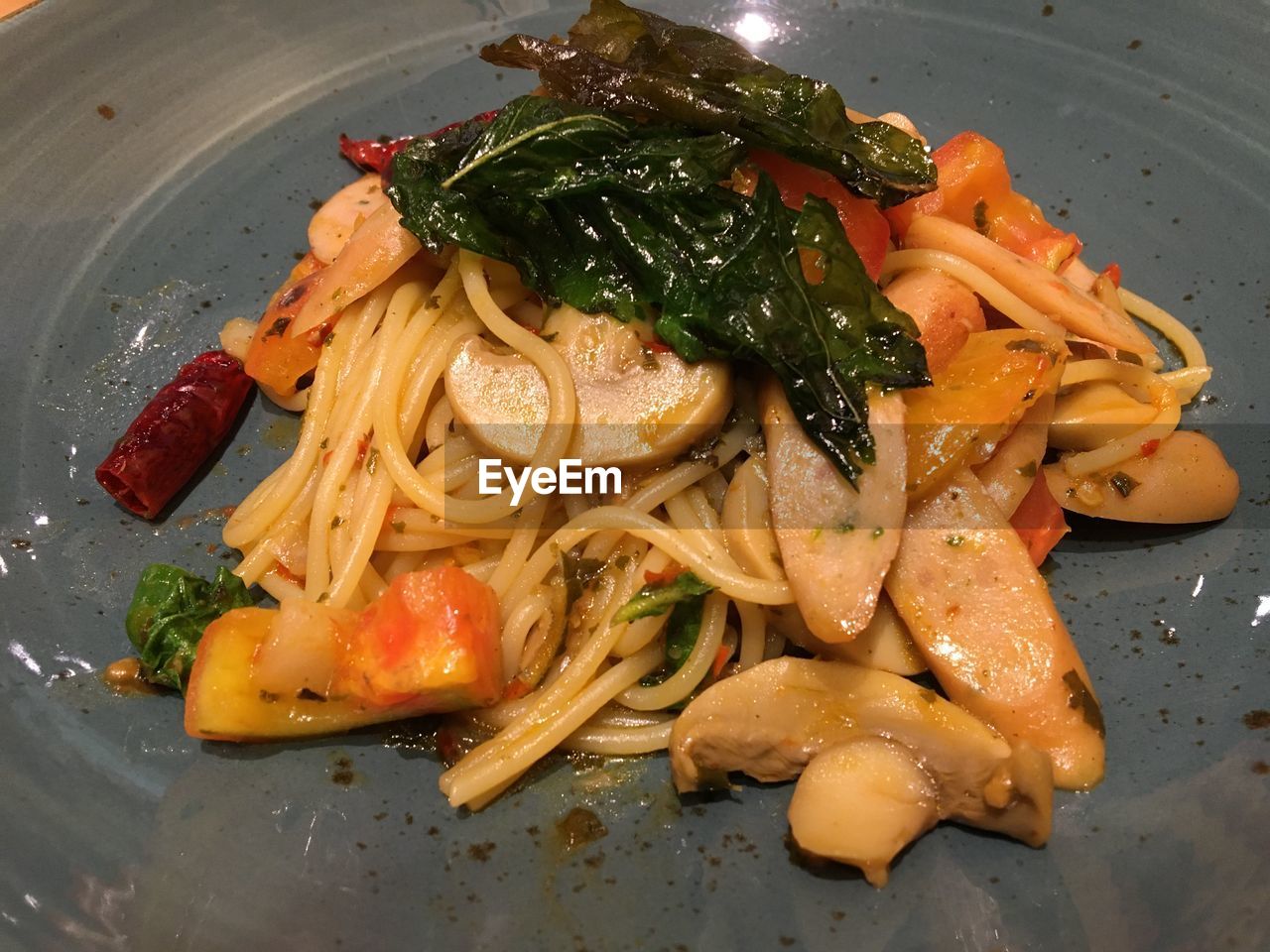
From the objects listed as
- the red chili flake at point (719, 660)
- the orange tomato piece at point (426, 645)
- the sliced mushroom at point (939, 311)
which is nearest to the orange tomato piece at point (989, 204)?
the sliced mushroom at point (939, 311)

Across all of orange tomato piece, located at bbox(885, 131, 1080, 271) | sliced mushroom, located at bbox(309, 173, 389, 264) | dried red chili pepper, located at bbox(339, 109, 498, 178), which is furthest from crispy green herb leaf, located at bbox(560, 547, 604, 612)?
dried red chili pepper, located at bbox(339, 109, 498, 178)

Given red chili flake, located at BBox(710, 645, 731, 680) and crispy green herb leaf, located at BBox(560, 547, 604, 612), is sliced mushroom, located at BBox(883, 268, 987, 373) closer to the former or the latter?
red chili flake, located at BBox(710, 645, 731, 680)

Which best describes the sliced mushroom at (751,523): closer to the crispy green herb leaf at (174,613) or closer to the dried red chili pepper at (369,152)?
the crispy green herb leaf at (174,613)

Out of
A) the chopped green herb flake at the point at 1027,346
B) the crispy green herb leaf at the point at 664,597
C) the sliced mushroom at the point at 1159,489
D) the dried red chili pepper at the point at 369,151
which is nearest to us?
the crispy green herb leaf at the point at 664,597

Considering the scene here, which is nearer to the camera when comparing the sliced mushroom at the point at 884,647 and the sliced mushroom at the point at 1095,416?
the sliced mushroom at the point at 884,647

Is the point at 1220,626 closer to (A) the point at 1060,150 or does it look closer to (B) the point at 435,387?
(A) the point at 1060,150

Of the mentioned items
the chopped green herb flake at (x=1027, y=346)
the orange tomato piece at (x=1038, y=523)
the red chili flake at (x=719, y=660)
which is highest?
the chopped green herb flake at (x=1027, y=346)

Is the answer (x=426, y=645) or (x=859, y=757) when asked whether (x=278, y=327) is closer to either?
(x=426, y=645)
